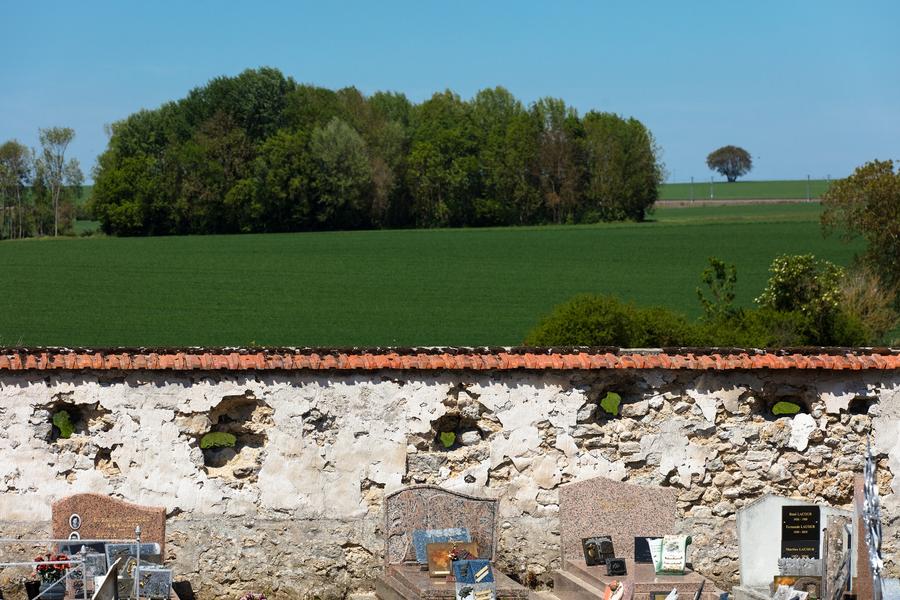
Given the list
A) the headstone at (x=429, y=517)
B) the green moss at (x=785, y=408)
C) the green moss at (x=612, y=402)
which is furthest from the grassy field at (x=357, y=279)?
the headstone at (x=429, y=517)

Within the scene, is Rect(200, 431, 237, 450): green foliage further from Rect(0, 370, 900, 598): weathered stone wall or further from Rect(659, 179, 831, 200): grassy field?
Rect(659, 179, 831, 200): grassy field

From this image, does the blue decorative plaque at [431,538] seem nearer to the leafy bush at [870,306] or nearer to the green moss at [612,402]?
the green moss at [612,402]

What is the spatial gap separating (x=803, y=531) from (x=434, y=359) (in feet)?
16.1

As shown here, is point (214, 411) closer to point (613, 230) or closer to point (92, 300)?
point (92, 300)

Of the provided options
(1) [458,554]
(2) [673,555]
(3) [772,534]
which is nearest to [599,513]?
(2) [673,555]

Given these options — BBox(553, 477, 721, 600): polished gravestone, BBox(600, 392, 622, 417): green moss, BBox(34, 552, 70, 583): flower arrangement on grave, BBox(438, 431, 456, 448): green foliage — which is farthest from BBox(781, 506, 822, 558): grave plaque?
BBox(34, 552, 70, 583): flower arrangement on grave

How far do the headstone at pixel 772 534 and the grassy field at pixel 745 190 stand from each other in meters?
132

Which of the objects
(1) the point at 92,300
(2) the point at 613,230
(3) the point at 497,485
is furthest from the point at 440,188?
(3) the point at 497,485

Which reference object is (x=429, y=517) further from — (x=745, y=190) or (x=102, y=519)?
(x=745, y=190)

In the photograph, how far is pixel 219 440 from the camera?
1848 centimetres

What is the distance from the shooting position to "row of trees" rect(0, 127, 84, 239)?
9662 centimetres

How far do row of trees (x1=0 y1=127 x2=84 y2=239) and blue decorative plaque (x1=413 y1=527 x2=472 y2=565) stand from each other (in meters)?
83.1

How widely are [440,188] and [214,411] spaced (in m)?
76.0

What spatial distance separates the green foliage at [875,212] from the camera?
145ft
